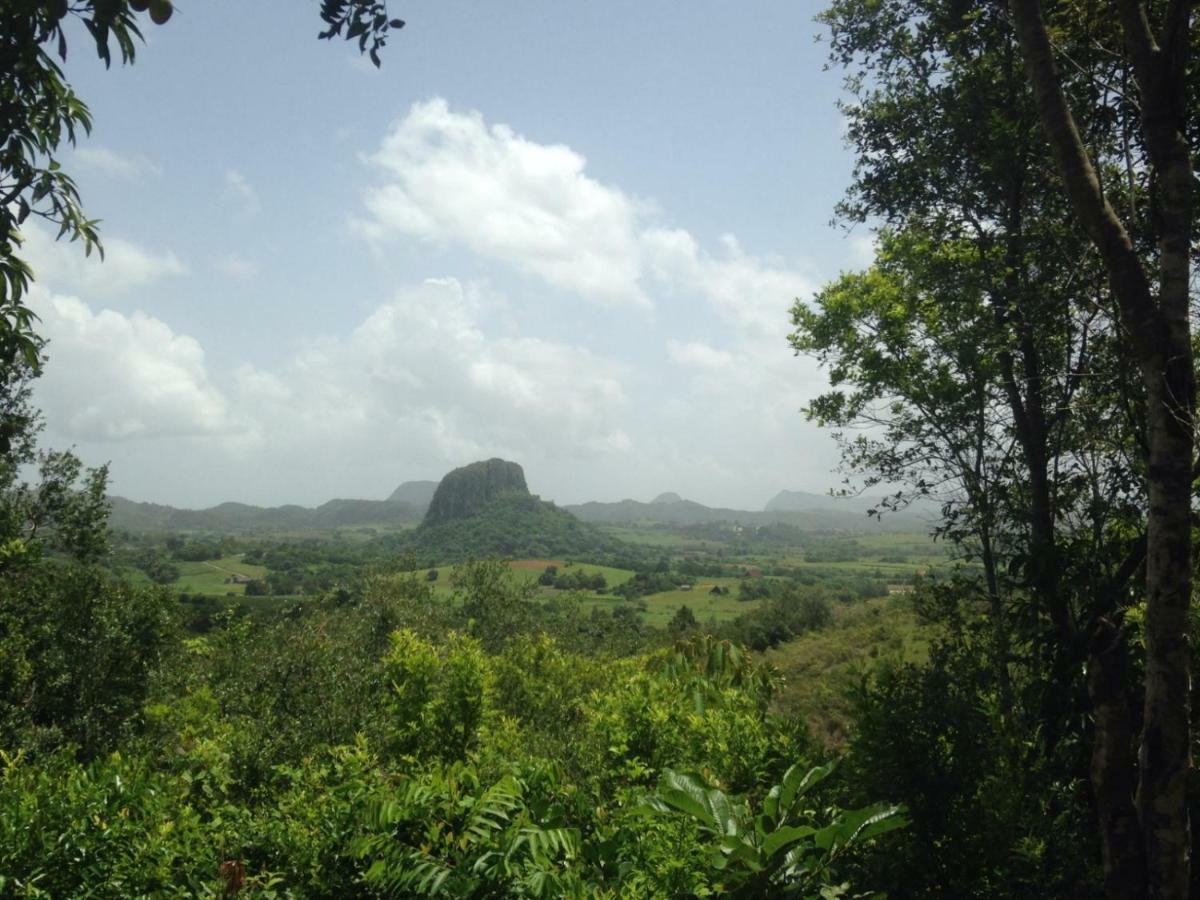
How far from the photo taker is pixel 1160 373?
11.5ft

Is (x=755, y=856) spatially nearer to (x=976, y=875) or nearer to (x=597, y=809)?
(x=597, y=809)

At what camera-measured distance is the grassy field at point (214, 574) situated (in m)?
61.8

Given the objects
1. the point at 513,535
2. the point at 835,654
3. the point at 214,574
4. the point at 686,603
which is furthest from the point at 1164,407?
the point at 513,535

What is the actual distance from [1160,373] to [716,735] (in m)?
3.68

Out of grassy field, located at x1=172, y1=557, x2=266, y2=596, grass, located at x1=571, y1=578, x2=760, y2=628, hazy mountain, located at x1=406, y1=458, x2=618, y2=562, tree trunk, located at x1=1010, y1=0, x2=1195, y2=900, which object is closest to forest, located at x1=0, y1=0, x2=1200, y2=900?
tree trunk, located at x1=1010, y1=0, x2=1195, y2=900

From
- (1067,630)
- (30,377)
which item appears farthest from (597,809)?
(30,377)

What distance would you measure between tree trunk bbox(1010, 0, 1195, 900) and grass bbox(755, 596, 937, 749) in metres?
14.2

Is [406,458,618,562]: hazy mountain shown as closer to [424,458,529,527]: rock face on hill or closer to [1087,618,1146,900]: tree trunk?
[424,458,529,527]: rock face on hill

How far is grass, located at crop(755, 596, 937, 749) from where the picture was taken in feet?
63.1

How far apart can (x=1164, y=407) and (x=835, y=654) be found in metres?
26.7

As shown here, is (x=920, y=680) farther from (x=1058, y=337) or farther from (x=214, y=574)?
(x=214, y=574)

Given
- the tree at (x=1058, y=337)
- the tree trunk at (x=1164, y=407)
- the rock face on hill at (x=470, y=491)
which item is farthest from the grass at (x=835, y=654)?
the rock face on hill at (x=470, y=491)

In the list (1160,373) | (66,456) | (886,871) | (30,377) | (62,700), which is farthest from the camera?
(66,456)

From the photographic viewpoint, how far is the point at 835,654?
27750 millimetres
